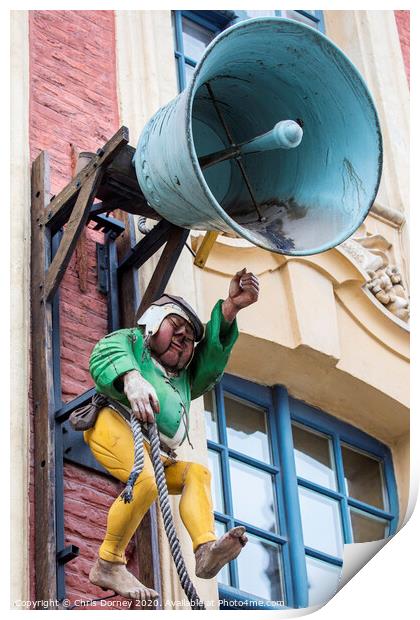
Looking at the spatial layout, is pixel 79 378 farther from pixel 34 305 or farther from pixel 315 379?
pixel 315 379

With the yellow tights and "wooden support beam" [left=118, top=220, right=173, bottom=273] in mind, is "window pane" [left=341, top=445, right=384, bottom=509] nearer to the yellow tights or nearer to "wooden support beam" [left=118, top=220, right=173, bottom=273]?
"wooden support beam" [left=118, top=220, right=173, bottom=273]

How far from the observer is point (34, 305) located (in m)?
8.76

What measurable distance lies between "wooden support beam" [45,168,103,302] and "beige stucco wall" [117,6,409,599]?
0.70 meters

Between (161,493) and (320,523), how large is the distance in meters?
2.29

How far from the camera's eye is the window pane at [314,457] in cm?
995

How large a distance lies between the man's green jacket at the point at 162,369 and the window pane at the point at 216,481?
1.02m

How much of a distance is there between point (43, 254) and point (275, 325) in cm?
150

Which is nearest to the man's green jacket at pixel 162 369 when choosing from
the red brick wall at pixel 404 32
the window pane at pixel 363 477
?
the window pane at pixel 363 477

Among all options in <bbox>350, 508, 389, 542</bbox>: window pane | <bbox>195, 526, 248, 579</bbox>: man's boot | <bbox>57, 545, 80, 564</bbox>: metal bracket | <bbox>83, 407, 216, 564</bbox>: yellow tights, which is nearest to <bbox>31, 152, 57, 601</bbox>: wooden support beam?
<bbox>57, 545, 80, 564</bbox>: metal bracket

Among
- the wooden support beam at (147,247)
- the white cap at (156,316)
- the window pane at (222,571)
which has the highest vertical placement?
the wooden support beam at (147,247)

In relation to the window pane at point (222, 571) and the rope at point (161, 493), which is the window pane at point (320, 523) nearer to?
the window pane at point (222, 571)

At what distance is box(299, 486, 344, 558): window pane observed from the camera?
382 inches

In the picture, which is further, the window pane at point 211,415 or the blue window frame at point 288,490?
the window pane at point 211,415

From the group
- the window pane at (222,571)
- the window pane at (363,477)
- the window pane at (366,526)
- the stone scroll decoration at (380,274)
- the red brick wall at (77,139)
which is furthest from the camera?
the stone scroll decoration at (380,274)
